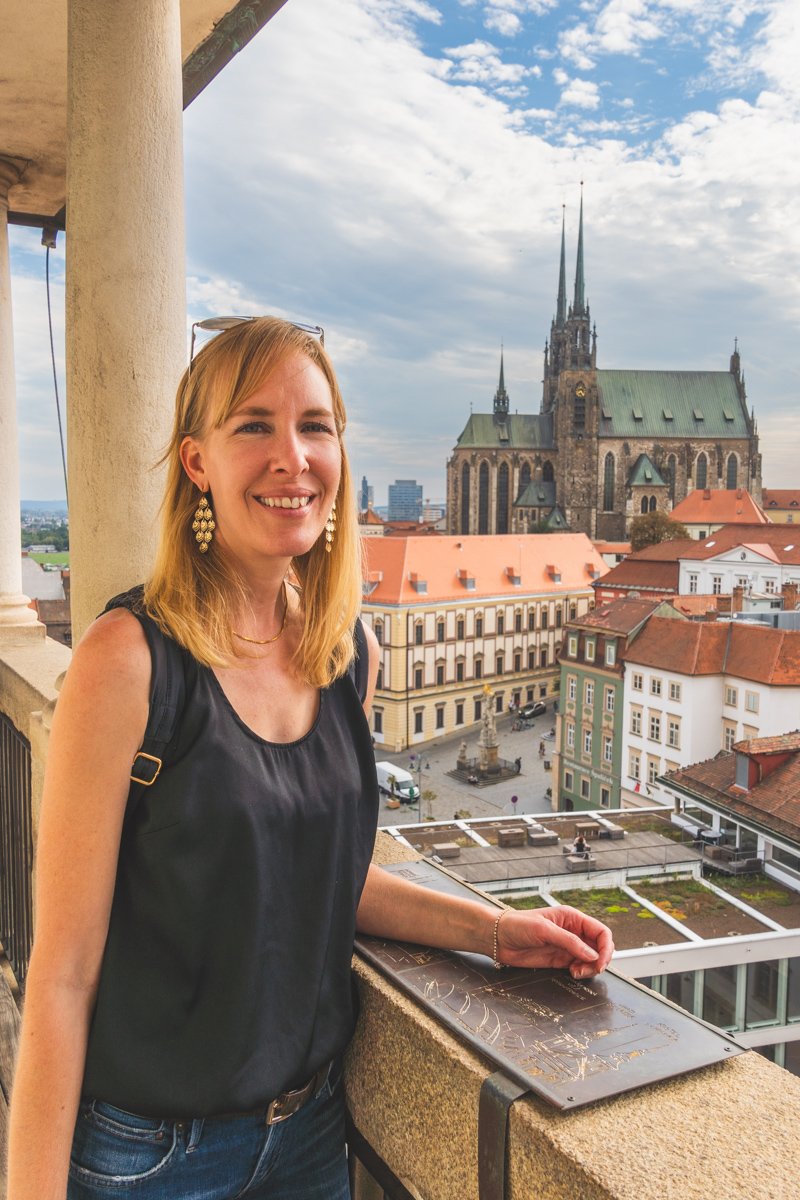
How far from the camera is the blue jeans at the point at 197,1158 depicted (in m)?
1.30

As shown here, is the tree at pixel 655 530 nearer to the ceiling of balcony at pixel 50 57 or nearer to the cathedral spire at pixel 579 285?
the cathedral spire at pixel 579 285

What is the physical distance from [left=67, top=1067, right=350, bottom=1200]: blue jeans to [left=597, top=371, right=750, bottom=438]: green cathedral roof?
77407mm

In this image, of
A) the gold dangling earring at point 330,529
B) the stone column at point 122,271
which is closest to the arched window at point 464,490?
the stone column at point 122,271

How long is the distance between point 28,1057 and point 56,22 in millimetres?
3429

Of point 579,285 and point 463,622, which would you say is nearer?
point 463,622

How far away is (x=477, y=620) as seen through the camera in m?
38.0

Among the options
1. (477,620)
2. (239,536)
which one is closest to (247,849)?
(239,536)

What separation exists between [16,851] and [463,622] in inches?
1348

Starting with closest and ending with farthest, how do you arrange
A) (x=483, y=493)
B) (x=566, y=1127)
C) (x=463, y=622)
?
(x=566, y=1127)
(x=463, y=622)
(x=483, y=493)

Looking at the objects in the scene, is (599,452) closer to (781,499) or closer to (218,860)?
(781,499)

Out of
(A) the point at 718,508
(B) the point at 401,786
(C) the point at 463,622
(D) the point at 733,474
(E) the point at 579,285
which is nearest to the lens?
(B) the point at 401,786

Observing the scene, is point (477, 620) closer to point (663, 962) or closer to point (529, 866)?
point (529, 866)

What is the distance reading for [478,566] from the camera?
1540 inches

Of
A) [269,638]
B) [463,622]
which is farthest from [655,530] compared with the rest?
[269,638]
